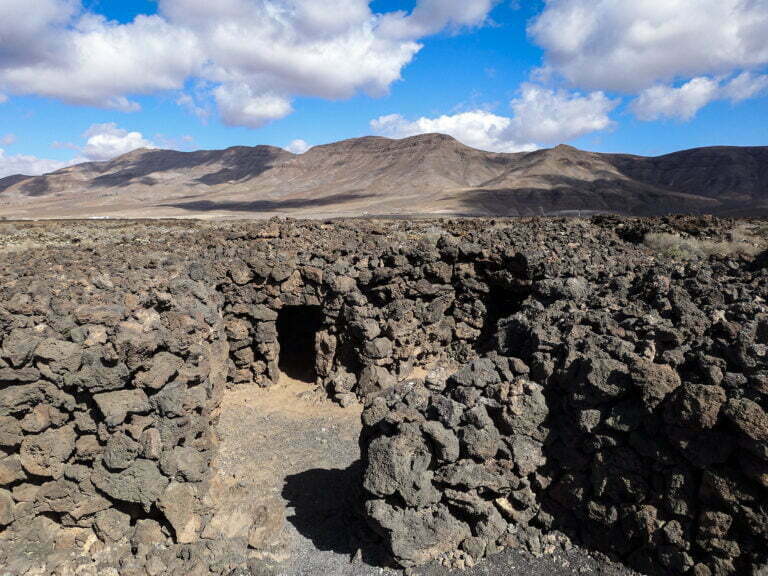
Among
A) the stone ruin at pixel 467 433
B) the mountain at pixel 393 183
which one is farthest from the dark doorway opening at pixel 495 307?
the mountain at pixel 393 183

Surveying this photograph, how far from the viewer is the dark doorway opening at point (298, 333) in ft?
53.2

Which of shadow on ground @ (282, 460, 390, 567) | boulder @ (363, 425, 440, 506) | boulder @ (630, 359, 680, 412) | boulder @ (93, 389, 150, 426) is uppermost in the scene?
boulder @ (630, 359, 680, 412)

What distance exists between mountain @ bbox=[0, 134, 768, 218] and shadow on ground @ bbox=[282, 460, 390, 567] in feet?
177

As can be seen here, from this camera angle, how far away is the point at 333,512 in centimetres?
843

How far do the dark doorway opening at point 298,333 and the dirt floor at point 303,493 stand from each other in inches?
108

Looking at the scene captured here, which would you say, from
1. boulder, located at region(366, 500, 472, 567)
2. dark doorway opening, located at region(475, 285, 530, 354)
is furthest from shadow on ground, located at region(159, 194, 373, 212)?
boulder, located at region(366, 500, 472, 567)

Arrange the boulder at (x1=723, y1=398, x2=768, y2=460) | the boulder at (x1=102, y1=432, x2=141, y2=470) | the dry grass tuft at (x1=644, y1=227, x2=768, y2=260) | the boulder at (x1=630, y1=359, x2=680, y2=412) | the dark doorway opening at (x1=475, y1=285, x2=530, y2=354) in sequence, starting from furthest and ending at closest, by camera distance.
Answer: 1. the dark doorway opening at (x1=475, y1=285, x2=530, y2=354)
2. the dry grass tuft at (x1=644, y1=227, x2=768, y2=260)
3. the boulder at (x1=102, y1=432, x2=141, y2=470)
4. the boulder at (x1=630, y1=359, x2=680, y2=412)
5. the boulder at (x1=723, y1=398, x2=768, y2=460)

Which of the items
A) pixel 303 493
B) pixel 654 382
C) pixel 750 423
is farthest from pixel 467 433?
pixel 303 493

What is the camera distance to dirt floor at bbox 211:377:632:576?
6654 millimetres

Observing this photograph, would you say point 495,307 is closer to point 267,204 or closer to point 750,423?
point 750,423

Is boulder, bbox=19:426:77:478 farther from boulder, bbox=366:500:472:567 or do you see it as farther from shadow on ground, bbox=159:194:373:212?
shadow on ground, bbox=159:194:373:212

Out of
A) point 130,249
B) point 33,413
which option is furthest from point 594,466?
point 130,249

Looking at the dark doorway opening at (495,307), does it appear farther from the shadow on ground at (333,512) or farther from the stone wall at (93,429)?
the stone wall at (93,429)

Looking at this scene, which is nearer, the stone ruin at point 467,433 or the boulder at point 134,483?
the stone ruin at point 467,433
